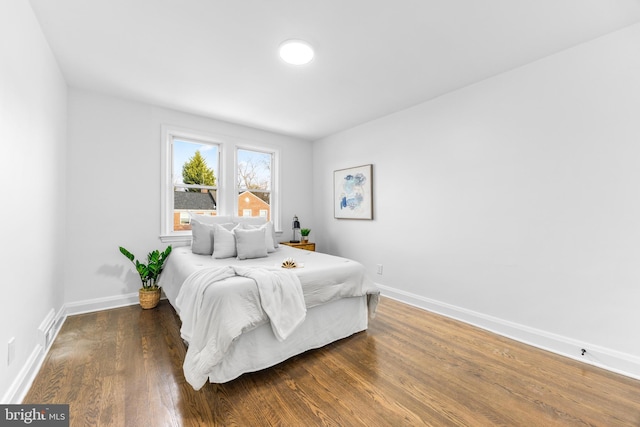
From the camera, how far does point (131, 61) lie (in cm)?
247

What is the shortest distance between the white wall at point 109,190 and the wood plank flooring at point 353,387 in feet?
2.62

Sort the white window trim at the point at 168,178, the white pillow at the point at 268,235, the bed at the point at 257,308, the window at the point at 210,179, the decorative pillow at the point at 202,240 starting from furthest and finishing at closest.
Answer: the window at the point at 210,179, the white window trim at the point at 168,178, the white pillow at the point at 268,235, the decorative pillow at the point at 202,240, the bed at the point at 257,308

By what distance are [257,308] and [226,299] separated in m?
0.24

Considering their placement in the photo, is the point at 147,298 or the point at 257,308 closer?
the point at 257,308

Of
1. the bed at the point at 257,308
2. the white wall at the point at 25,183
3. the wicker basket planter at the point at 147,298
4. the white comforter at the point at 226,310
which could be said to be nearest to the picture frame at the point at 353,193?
the bed at the point at 257,308

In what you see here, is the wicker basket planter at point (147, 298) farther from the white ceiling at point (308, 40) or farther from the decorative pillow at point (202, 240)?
the white ceiling at point (308, 40)

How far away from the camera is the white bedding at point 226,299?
169 cm

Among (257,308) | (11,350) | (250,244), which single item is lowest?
(11,350)

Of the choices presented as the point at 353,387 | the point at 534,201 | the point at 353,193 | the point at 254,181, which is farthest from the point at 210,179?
the point at 534,201

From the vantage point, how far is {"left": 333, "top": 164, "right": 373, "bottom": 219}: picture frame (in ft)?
13.1

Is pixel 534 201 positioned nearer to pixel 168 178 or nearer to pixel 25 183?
pixel 25 183

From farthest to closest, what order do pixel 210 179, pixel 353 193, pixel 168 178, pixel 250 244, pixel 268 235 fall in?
pixel 353 193 < pixel 210 179 < pixel 168 178 < pixel 268 235 < pixel 250 244

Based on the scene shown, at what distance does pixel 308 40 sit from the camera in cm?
216

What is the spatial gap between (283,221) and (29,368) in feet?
10.9
